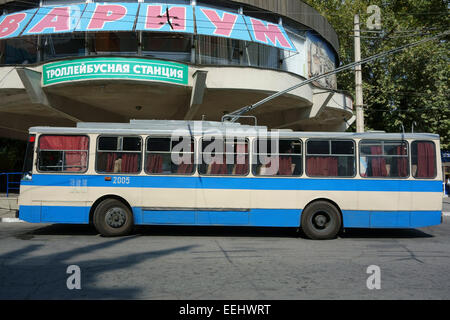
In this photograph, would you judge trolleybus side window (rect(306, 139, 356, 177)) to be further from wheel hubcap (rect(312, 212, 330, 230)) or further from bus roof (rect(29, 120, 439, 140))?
wheel hubcap (rect(312, 212, 330, 230))

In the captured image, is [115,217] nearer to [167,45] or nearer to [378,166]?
[378,166]

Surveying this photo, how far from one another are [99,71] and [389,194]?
1177 centimetres

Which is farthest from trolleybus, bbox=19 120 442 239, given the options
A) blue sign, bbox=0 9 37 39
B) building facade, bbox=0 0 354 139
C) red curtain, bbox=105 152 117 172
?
blue sign, bbox=0 9 37 39

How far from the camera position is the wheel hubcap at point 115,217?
9547 millimetres

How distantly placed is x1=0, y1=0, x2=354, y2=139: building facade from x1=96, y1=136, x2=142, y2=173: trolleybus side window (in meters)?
6.18

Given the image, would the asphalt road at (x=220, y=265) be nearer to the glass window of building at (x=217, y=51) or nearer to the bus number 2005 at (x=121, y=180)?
the bus number 2005 at (x=121, y=180)

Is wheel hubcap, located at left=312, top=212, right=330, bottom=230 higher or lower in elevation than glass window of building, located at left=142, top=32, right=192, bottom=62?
lower

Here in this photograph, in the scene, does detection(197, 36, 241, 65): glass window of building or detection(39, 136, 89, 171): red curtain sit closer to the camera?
detection(39, 136, 89, 171): red curtain

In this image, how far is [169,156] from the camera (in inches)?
380

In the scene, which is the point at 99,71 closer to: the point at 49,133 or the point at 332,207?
the point at 49,133

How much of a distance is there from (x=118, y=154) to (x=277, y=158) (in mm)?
4199

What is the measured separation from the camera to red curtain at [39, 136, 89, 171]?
31.4ft

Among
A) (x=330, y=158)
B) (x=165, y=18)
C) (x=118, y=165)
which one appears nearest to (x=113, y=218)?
(x=118, y=165)
